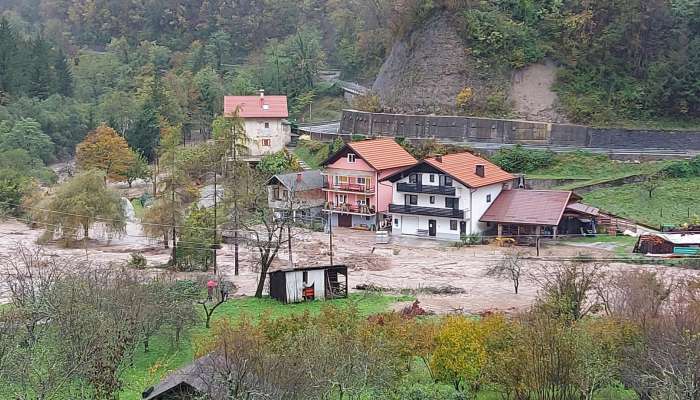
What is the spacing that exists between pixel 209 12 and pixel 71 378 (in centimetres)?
8198

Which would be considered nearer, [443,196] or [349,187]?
[443,196]

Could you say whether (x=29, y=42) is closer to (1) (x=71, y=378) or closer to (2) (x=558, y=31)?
(2) (x=558, y=31)

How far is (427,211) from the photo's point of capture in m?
41.3

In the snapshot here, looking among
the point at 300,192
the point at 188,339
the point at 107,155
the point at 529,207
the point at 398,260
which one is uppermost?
the point at 107,155

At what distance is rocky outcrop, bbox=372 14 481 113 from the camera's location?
54188mm

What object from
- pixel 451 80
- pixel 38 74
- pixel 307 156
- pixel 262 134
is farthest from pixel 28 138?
pixel 451 80

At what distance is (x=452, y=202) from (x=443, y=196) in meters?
0.51

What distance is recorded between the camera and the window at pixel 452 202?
40.8 metres

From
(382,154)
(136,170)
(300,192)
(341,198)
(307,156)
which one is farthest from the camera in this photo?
(136,170)

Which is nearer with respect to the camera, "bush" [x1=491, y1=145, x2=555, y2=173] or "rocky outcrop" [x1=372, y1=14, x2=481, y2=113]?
"bush" [x1=491, y1=145, x2=555, y2=173]

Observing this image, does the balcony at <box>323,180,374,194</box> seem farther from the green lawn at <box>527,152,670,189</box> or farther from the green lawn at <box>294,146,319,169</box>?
the green lawn at <box>527,152,670,189</box>

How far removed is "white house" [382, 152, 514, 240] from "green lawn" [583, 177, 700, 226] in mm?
4484

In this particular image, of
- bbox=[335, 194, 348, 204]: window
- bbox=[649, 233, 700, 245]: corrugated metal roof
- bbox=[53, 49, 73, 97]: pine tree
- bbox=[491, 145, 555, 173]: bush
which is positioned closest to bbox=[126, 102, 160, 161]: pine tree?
bbox=[53, 49, 73, 97]: pine tree

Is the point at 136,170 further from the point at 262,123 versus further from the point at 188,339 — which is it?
the point at 188,339
